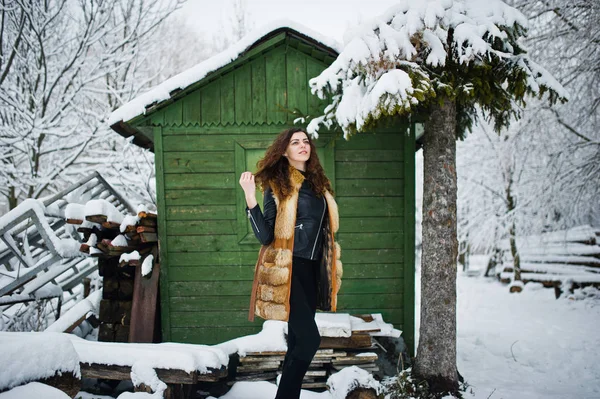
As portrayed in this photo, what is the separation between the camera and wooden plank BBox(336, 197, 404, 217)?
5062 mm

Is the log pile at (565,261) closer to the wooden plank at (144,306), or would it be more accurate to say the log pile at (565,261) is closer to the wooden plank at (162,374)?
the wooden plank at (162,374)

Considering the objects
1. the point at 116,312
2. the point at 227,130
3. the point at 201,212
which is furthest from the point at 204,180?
the point at 116,312

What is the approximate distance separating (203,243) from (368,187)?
2.39 metres

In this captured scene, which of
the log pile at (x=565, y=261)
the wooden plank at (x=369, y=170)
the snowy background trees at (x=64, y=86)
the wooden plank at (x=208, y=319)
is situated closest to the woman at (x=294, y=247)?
the wooden plank at (x=369, y=170)

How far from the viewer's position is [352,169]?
5082mm

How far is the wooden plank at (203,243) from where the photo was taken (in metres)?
5.02

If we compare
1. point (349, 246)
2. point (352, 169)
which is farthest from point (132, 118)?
point (349, 246)

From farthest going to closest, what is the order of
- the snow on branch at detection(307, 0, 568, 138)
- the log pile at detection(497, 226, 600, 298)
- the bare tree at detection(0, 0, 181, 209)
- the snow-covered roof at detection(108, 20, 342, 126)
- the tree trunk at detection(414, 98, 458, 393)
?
1. the log pile at detection(497, 226, 600, 298)
2. the bare tree at detection(0, 0, 181, 209)
3. the snow-covered roof at detection(108, 20, 342, 126)
4. the tree trunk at detection(414, 98, 458, 393)
5. the snow on branch at detection(307, 0, 568, 138)

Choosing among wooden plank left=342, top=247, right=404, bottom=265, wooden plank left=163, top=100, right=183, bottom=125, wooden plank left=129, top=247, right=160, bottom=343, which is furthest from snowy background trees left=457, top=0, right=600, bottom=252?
wooden plank left=129, top=247, right=160, bottom=343

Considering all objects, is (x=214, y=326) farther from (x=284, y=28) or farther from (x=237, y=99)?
(x=284, y=28)

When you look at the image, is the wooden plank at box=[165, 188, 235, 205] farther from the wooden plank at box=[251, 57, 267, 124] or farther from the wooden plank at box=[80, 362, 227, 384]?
the wooden plank at box=[80, 362, 227, 384]

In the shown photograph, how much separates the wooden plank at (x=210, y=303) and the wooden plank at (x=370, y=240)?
5.06ft

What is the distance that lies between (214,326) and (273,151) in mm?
3084

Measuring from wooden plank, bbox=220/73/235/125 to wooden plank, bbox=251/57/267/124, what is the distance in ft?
0.98
